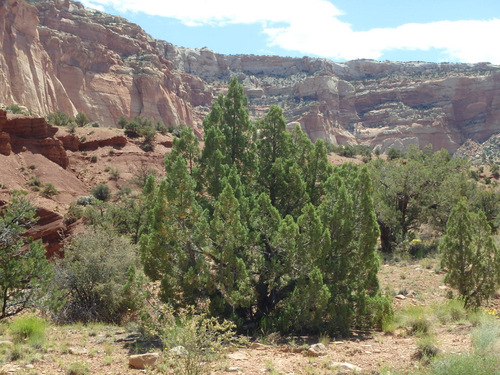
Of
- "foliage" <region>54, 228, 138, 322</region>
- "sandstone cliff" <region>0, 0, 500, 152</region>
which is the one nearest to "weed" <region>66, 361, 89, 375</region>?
"foliage" <region>54, 228, 138, 322</region>

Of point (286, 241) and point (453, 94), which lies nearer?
point (286, 241)

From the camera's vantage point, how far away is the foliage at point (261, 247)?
9.82m

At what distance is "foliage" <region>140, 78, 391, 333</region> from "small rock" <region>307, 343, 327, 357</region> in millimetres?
1311

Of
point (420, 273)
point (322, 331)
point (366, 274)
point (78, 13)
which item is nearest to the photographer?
point (322, 331)

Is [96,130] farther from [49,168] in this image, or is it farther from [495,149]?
[495,149]

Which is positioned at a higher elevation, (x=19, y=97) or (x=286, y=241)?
(x=19, y=97)

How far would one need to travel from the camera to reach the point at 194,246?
10328 mm

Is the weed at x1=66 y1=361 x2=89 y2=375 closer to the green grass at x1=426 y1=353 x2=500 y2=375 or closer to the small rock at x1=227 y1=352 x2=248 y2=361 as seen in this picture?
the small rock at x1=227 y1=352 x2=248 y2=361

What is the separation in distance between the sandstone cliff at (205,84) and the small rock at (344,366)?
32.1 metres

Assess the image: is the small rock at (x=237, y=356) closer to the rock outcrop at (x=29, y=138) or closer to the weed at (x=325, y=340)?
the weed at (x=325, y=340)

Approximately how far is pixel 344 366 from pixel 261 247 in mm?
4360

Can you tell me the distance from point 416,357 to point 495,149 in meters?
97.0

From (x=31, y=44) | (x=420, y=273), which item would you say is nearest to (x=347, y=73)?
(x=31, y=44)

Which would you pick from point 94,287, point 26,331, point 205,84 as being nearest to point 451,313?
point 26,331
